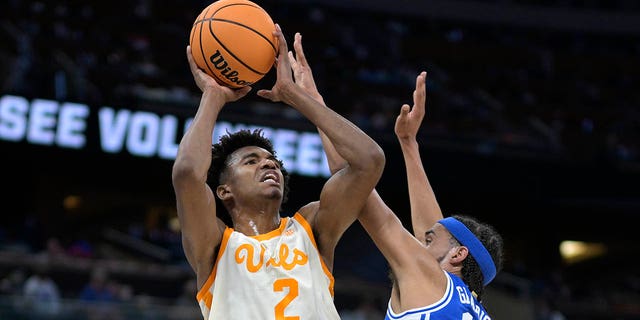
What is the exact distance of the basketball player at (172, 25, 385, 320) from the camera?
384cm

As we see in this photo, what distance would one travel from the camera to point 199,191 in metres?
3.79

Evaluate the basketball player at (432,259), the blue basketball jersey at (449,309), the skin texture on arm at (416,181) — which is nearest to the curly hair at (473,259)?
the basketball player at (432,259)

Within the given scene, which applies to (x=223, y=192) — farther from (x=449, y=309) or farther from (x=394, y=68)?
(x=394, y=68)

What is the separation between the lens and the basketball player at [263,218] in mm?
3838

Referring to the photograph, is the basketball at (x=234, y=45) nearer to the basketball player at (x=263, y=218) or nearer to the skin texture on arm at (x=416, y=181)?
the basketball player at (x=263, y=218)

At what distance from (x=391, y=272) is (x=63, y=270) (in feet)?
30.9

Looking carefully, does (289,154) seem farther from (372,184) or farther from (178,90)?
(372,184)

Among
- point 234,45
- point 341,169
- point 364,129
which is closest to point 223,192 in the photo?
point 341,169

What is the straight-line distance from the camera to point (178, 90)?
51.4ft

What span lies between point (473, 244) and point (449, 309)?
14.9 inches

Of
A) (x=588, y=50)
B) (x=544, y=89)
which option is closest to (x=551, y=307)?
(x=544, y=89)

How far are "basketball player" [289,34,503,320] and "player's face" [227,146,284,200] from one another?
0.27 m

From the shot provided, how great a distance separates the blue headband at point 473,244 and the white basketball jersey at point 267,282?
0.67 metres

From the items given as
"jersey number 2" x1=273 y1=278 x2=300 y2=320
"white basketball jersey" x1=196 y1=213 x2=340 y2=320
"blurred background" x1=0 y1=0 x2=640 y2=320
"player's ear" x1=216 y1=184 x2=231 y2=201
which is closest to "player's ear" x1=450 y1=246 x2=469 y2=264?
"white basketball jersey" x1=196 y1=213 x2=340 y2=320
